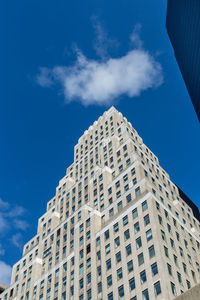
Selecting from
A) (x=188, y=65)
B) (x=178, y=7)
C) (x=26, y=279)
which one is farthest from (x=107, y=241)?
(x=178, y=7)

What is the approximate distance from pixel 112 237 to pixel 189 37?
6374 centimetres

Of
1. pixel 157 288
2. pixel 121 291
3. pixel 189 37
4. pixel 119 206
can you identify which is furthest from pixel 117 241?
pixel 189 37

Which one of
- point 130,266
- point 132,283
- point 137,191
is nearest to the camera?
point 132,283

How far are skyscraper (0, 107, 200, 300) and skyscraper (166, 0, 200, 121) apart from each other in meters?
24.4

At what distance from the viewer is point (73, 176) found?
10531 cm

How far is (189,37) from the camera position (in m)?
102

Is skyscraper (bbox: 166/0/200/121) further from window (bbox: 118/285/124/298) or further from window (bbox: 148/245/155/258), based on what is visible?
window (bbox: 118/285/124/298)

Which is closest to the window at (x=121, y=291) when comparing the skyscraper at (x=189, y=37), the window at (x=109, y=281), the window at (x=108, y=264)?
the window at (x=109, y=281)

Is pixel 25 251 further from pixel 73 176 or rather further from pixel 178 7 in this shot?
pixel 178 7

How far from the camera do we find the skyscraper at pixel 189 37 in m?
92.2

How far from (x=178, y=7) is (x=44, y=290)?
91.7m

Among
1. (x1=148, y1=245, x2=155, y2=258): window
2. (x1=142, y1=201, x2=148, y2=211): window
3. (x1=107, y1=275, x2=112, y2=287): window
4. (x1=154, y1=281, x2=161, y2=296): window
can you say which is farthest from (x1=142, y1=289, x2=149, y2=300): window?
(x1=142, y1=201, x2=148, y2=211): window

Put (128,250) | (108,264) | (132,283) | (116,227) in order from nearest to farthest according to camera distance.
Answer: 1. (132,283)
2. (128,250)
3. (108,264)
4. (116,227)

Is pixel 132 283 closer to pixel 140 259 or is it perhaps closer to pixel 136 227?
pixel 140 259
